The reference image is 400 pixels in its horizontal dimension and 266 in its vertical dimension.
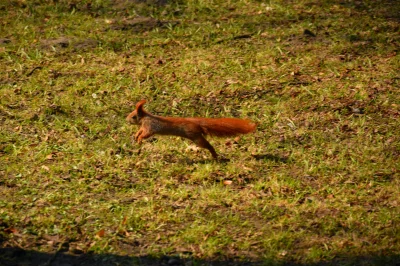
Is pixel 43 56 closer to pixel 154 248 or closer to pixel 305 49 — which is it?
pixel 305 49

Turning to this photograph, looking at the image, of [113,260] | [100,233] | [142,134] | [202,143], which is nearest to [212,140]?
[202,143]

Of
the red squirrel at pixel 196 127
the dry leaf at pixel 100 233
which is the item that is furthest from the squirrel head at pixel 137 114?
the dry leaf at pixel 100 233

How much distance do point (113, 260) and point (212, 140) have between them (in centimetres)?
196

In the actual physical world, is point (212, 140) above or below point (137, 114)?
below

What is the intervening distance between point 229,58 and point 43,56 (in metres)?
2.02

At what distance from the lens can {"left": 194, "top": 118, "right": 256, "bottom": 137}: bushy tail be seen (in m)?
5.45

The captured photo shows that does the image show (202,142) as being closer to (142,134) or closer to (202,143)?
(202,143)

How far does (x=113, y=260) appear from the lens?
4.34 metres

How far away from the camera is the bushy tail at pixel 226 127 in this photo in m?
5.45

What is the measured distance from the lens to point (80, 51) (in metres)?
7.67

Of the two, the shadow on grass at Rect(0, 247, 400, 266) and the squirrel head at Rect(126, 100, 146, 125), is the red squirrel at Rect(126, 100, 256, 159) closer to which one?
the squirrel head at Rect(126, 100, 146, 125)

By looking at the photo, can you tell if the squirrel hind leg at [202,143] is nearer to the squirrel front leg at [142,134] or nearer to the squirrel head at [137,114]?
the squirrel front leg at [142,134]

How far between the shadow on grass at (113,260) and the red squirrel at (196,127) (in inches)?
52.4

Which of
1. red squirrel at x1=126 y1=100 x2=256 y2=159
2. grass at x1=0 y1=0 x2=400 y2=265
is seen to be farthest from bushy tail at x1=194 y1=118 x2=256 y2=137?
grass at x1=0 y1=0 x2=400 y2=265
